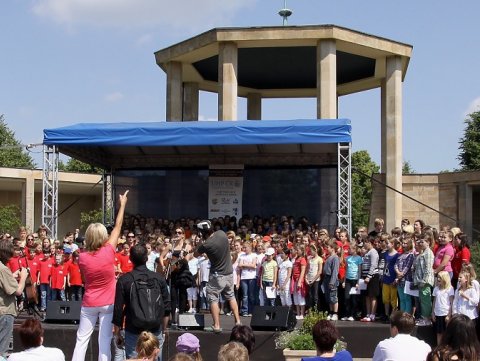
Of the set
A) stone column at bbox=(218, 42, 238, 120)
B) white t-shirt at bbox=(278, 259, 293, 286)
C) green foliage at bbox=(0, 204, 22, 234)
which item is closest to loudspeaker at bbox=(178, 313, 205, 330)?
white t-shirt at bbox=(278, 259, 293, 286)

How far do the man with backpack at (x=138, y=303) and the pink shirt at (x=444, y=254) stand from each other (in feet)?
20.1

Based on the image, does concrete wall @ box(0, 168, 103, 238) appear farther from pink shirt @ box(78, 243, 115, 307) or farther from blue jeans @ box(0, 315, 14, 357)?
pink shirt @ box(78, 243, 115, 307)

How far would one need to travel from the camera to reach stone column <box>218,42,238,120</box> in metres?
23.7

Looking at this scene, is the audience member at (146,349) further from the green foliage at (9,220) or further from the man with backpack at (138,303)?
the green foliage at (9,220)

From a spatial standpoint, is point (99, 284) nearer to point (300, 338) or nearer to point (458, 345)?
point (300, 338)

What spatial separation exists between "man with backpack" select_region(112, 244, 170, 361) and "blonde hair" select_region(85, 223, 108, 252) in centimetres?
39

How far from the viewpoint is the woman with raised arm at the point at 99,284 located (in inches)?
328

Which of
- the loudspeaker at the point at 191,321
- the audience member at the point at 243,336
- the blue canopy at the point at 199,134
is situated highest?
the blue canopy at the point at 199,134

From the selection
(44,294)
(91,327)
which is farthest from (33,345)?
(44,294)

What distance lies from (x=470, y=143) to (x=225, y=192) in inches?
1215

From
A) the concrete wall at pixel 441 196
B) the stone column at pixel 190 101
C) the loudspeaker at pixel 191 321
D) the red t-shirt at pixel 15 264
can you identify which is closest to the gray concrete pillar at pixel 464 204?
the concrete wall at pixel 441 196

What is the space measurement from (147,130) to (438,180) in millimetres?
14684

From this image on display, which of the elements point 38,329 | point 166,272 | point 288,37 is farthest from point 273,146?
point 38,329

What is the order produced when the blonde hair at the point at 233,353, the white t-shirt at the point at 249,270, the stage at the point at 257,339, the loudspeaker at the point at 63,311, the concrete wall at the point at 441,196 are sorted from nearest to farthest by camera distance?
the blonde hair at the point at 233,353 → the stage at the point at 257,339 → the loudspeaker at the point at 63,311 → the white t-shirt at the point at 249,270 → the concrete wall at the point at 441,196
